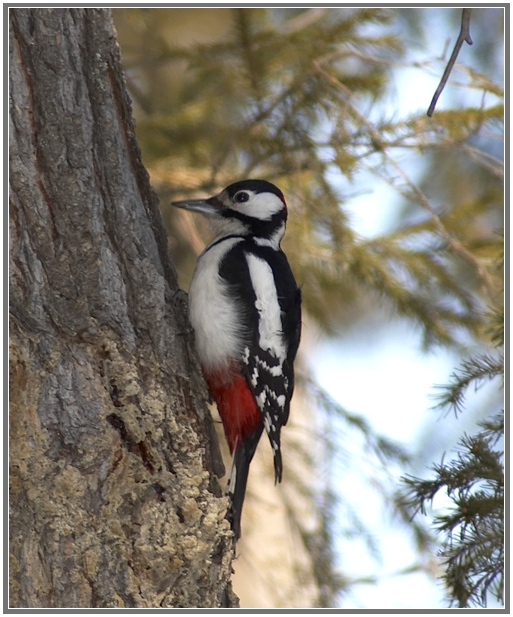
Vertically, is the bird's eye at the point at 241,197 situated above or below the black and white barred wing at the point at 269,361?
above

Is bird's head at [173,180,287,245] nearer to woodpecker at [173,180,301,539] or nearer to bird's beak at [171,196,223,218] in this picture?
bird's beak at [171,196,223,218]

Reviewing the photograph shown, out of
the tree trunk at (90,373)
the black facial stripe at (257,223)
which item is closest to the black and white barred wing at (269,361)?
the black facial stripe at (257,223)

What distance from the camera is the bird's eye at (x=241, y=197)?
3.63 meters

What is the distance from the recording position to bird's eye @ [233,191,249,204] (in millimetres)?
3631

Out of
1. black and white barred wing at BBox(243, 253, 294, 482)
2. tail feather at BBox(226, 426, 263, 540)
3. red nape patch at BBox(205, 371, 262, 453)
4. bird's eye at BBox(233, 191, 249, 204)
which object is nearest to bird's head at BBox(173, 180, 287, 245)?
bird's eye at BBox(233, 191, 249, 204)

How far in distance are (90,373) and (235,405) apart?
0.95m

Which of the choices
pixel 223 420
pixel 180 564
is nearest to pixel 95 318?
pixel 180 564

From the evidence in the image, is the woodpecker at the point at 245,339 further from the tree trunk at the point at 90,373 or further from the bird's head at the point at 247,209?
the tree trunk at the point at 90,373

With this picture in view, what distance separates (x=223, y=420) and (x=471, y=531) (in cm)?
111

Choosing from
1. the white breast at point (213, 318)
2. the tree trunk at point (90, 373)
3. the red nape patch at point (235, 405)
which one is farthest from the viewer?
the red nape patch at point (235, 405)

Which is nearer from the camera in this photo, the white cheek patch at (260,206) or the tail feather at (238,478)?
the tail feather at (238,478)

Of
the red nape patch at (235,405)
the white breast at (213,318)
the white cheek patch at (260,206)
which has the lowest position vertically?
the red nape patch at (235,405)

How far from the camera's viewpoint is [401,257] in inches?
158

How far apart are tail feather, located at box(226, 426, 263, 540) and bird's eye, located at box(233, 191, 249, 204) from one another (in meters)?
1.05
